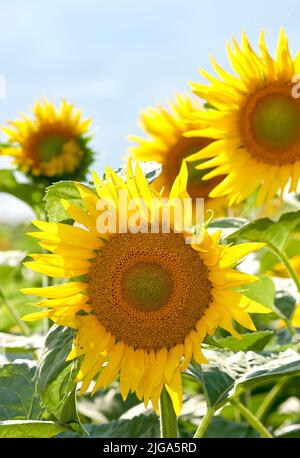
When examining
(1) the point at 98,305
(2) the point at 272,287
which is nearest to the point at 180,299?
(1) the point at 98,305

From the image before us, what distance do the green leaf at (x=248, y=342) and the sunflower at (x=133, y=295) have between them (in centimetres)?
27

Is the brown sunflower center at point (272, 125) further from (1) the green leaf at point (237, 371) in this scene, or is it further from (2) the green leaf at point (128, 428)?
(2) the green leaf at point (128, 428)

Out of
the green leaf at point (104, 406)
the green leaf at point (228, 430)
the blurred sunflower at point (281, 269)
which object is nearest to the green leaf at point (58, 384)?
the green leaf at point (228, 430)

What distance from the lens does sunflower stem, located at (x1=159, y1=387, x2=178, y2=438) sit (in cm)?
136

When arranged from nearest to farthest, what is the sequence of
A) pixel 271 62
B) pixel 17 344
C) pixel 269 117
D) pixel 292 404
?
pixel 17 344 → pixel 271 62 → pixel 269 117 → pixel 292 404

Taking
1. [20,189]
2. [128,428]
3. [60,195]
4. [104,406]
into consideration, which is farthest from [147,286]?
[20,189]

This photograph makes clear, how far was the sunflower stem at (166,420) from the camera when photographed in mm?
1360

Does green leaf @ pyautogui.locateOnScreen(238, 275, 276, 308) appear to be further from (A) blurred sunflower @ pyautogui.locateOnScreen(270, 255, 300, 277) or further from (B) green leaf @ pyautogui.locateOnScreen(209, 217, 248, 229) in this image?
(A) blurred sunflower @ pyautogui.locateOnScreen(270, 255, 300, 277)

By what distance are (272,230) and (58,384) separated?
68cm

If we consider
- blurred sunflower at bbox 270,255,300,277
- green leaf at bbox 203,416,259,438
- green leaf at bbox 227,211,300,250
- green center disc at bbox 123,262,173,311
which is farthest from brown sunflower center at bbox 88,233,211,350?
blurred sunflower at bbox 270,255,300,277

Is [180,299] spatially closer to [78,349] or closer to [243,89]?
[78,349]

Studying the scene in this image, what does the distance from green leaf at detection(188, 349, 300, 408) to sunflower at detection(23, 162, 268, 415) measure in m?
0.07
